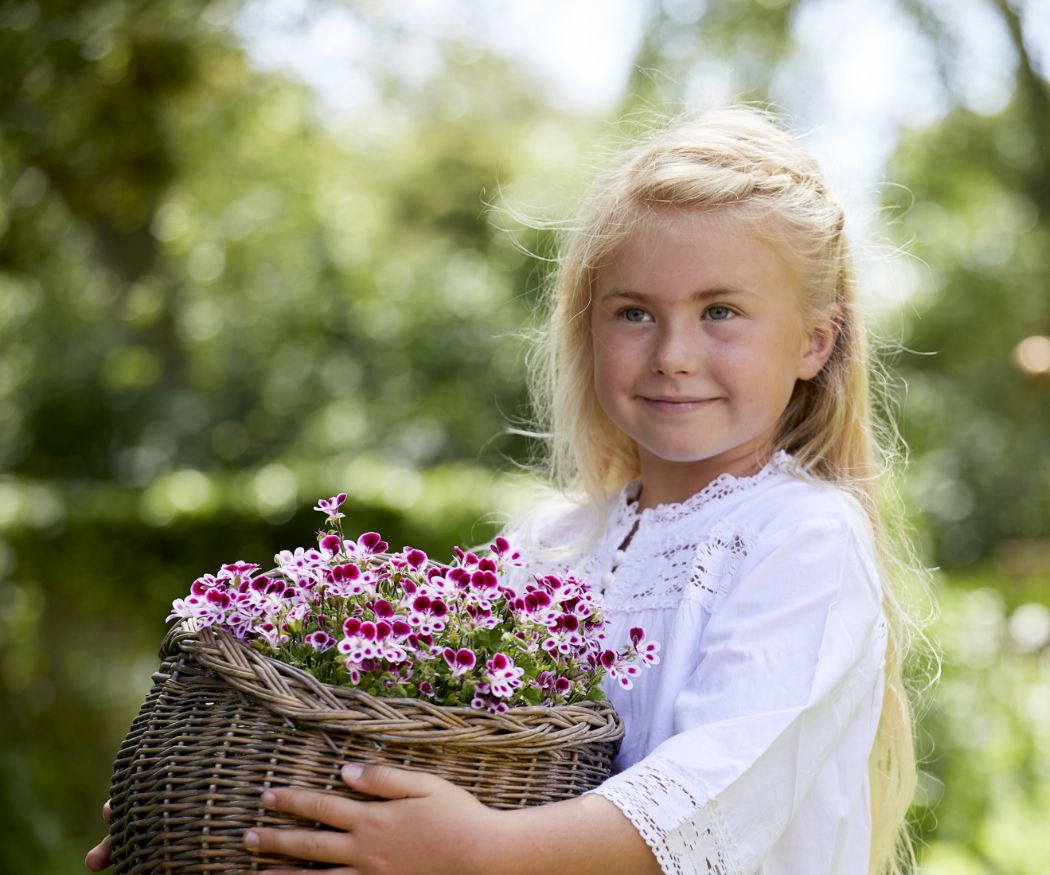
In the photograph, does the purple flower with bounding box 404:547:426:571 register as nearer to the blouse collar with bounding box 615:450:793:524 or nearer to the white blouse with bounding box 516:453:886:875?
the white blouse with bounding box 516:453:886:875

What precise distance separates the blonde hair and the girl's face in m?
0.04

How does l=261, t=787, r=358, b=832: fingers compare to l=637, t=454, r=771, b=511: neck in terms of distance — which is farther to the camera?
l=637, t=454, r=771, b=511: neck

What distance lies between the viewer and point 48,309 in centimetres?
1867

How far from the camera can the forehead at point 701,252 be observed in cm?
200

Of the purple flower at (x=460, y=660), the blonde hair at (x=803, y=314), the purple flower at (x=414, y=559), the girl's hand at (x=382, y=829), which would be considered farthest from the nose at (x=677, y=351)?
the girl's hand at (x=382, y=829)

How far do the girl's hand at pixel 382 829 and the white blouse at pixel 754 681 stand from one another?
222mm

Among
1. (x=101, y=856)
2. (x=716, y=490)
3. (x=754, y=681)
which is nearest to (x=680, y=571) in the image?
(x=716, y=490)

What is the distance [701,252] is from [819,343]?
1.24 feet

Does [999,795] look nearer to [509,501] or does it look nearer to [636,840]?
[509,501]

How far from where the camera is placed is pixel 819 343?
7.39ft

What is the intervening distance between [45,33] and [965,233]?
14002 mm

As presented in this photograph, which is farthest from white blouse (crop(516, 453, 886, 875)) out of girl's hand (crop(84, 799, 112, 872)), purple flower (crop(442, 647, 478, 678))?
girl's hand (crop(84, 799, 112, 872))

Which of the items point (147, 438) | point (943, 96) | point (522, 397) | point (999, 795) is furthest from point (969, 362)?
point (999, 795)

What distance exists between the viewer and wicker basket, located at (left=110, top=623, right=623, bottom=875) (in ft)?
5.15
